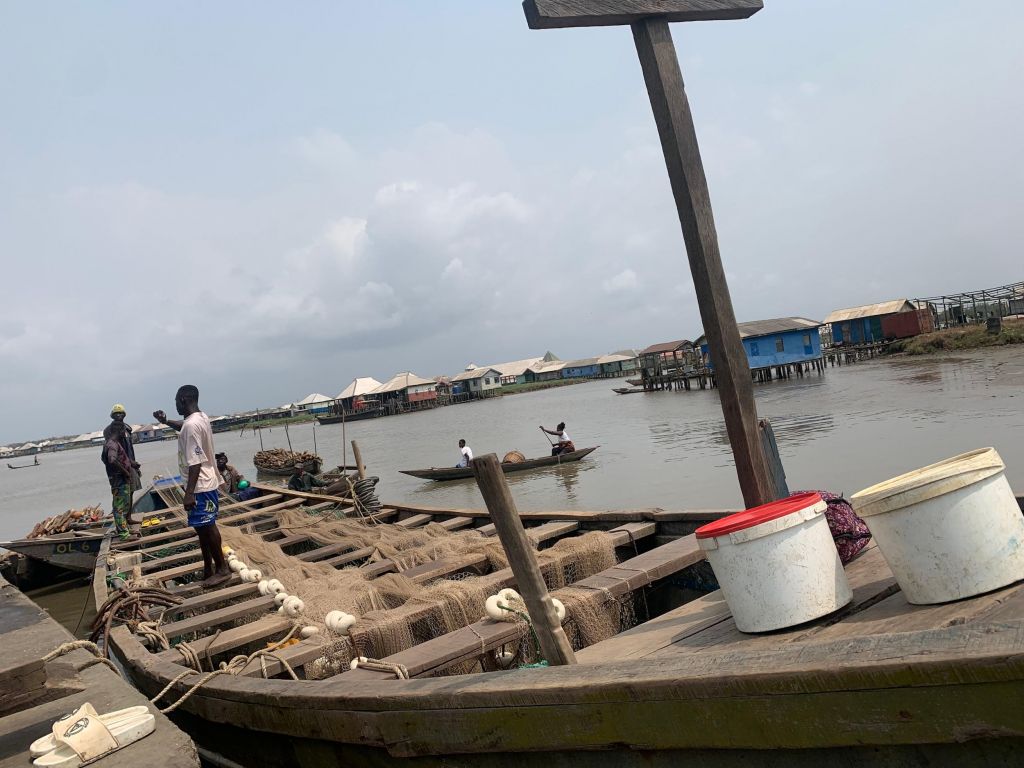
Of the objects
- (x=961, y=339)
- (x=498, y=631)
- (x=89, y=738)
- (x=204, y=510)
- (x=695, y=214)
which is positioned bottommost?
(x=961, y=339)

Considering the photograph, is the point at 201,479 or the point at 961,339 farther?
the point at 961,339

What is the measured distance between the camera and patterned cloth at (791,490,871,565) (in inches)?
127

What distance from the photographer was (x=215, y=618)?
511 centimetres

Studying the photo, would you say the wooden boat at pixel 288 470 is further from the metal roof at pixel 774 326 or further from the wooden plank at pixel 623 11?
the metal roof at pixel 774 326

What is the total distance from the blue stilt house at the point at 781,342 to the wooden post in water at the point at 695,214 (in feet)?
134

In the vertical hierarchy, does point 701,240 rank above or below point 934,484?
above

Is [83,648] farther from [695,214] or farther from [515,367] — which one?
[515,367]

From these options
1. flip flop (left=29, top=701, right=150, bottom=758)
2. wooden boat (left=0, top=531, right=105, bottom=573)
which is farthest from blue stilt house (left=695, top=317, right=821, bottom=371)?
flip flop (left=29, top=701, right=150, bottom=758)

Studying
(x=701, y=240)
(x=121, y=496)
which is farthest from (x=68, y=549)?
(x=701, y=240)

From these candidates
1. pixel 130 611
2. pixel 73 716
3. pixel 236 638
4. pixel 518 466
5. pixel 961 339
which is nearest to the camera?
pixel 73 716

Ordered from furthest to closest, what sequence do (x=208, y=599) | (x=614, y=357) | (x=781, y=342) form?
(x=614, y=357), (x=781, y=342), (x=208, y=599)

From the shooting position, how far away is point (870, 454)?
1736 cm

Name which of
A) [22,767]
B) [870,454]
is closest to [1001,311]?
[870,454]

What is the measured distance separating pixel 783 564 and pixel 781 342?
44127 mm
